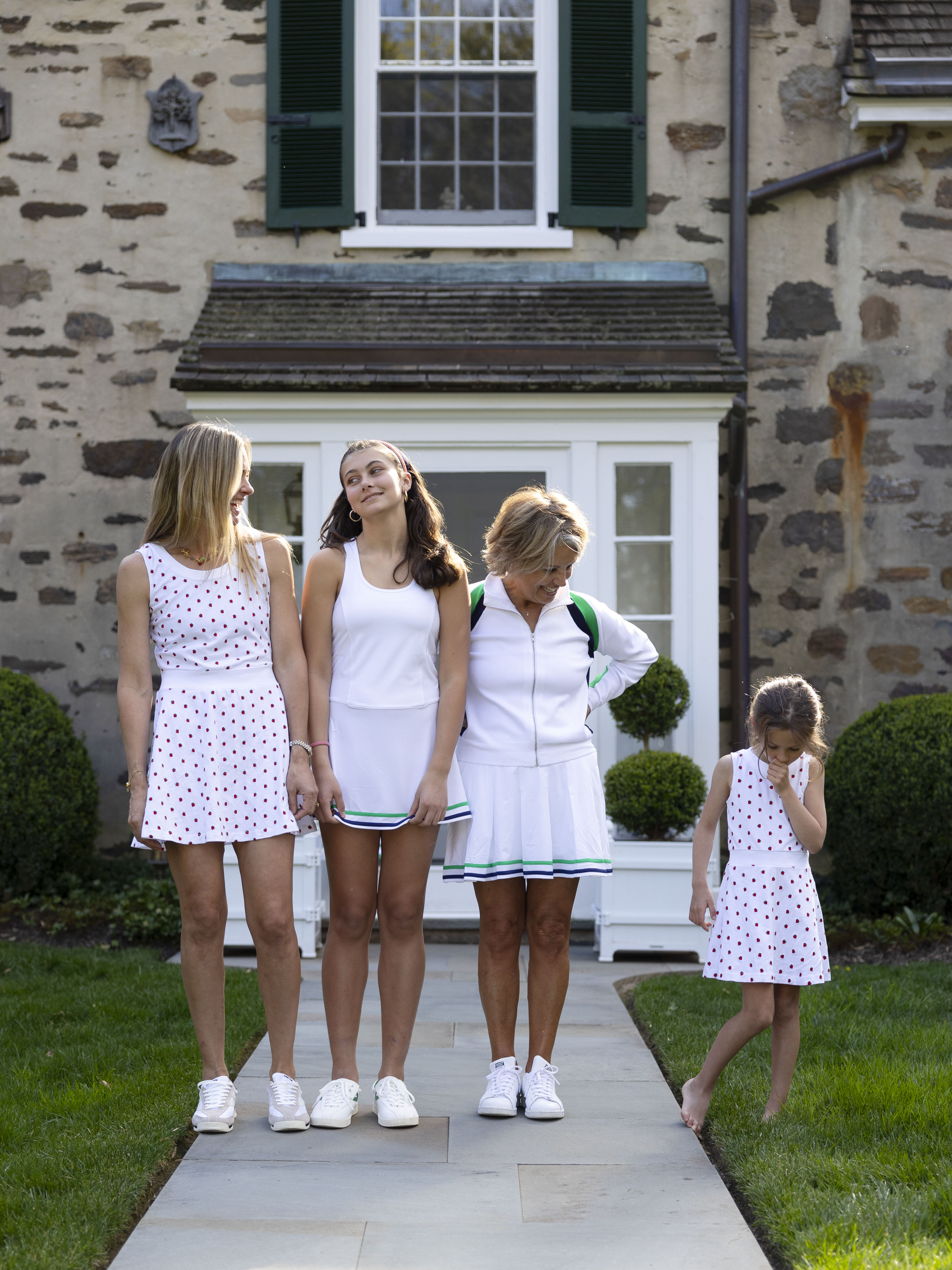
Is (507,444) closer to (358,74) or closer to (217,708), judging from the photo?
(358,74)

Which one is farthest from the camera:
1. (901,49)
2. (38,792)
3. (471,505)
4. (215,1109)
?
(471,505)

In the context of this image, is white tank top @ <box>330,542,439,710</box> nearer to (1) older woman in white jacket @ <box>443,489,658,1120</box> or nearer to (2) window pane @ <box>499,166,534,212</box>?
(1) older woman in white jacket @ <box>443,489,658,1120</box>

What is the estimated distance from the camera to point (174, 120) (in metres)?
6.61

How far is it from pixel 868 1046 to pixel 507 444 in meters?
3.18

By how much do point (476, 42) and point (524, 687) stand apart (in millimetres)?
4925

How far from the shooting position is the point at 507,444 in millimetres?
5887

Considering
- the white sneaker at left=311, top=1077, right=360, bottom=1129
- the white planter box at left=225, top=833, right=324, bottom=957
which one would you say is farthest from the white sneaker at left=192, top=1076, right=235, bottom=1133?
the white planter box at left=225, top=833, right=324, bottom=957

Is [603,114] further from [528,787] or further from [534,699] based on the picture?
[528,787]

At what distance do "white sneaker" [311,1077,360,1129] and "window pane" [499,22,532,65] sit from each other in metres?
5.63

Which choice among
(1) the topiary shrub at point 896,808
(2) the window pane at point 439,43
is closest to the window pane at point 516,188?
(2) the window pane at point 439,43

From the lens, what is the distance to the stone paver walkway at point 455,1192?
7.67 ft

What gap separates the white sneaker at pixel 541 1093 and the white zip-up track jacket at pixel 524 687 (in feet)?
2.49

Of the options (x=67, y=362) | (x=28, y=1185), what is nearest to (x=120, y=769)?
(x=67, y=362)

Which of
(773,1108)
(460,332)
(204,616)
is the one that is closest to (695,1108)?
(773,1108)
